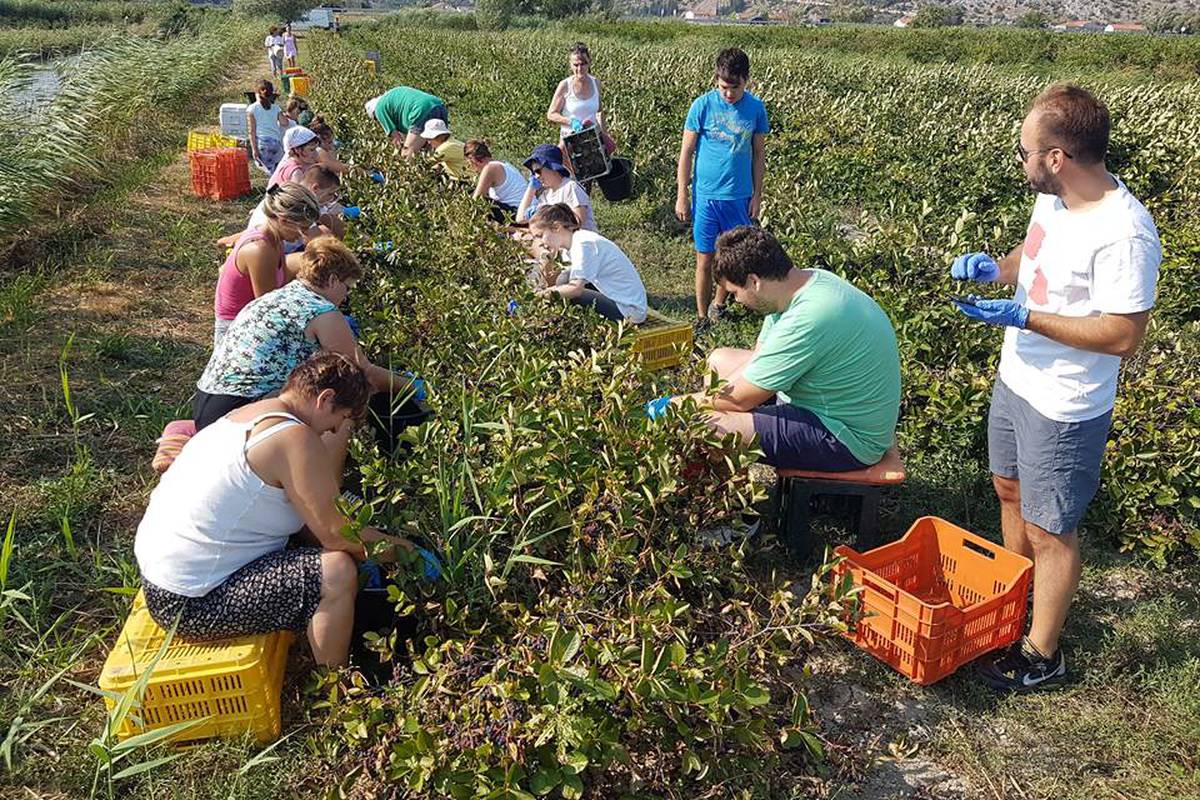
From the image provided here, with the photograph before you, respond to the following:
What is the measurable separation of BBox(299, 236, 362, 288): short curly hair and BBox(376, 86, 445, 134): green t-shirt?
16.8ft

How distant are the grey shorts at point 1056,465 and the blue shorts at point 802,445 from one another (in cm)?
69

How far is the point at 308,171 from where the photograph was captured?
237 inches

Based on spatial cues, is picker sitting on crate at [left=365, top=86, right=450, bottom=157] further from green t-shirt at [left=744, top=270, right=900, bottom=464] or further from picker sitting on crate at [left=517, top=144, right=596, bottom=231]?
green t-shirt at [left=744, top=270, right=900, bottom=464]

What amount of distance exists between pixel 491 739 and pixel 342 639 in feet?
2.64

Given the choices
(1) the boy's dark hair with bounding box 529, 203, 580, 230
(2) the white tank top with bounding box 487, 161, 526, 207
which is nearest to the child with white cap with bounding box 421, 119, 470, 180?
(2) the white tank top with bounding box 487, 161, 526, 207

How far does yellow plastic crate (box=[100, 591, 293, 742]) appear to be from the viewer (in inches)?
103

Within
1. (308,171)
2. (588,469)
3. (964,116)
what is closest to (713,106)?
(308,171)

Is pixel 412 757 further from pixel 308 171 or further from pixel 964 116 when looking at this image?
pixel 964 116

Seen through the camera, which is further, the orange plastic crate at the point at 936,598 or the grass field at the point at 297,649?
the orange plastic crate at the point at 936,598

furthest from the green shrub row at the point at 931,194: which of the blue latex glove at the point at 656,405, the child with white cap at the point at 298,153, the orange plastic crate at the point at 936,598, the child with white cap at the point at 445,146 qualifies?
the child with white cap at the point at 298,153

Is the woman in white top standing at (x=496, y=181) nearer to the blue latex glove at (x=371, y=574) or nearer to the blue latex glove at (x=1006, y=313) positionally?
the blue latex glove at (x=371, y=574)

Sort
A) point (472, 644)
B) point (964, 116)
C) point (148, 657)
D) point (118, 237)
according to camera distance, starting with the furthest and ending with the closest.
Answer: point (964, 116) → point (118, 237) → point (148, 657) → point (472, 644)

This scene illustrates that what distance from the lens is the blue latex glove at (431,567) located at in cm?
277

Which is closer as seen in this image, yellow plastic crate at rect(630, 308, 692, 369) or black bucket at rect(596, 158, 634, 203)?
yellow plastic crate at rect(630, 308, 692, 369)
